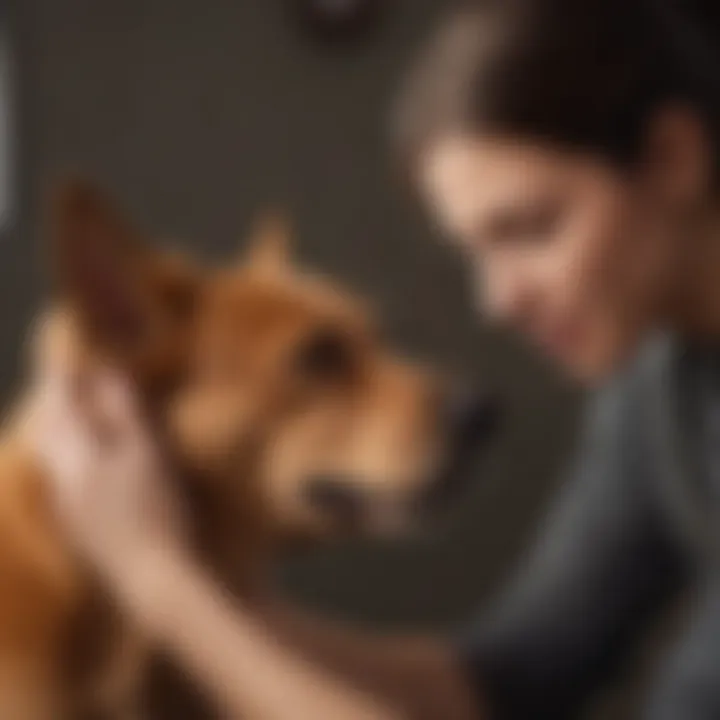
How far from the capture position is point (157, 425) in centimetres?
87

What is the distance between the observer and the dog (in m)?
0.86

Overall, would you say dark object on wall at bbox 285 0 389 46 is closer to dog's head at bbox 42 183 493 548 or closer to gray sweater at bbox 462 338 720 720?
dog's head at bbox 42 183 493 548

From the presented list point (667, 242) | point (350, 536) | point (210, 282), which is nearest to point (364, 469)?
point (350, 536)

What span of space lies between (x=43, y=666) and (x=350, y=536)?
236mm

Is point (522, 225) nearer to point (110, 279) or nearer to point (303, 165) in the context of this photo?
point (303, 165)

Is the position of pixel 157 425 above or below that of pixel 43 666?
above

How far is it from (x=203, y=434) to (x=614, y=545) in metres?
0.32

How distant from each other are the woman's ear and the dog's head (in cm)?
21

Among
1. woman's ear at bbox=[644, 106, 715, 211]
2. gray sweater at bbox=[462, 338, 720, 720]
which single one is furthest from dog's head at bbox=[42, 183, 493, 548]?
woman's ear at bbox=[644, 106, 715, 211]

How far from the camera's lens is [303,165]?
92cm

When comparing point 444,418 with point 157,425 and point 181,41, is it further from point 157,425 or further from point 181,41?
point 181,41

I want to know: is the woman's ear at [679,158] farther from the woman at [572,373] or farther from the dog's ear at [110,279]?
the dog's ear at [110,279]

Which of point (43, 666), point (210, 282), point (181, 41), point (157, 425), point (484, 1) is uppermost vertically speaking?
point (484, 1)

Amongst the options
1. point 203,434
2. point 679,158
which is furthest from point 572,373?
point 203,434
